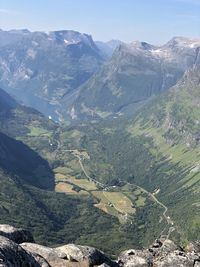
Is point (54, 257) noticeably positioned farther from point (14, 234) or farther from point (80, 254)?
point (14, 234)

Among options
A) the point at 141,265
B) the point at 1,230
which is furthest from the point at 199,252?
the point at 1,230

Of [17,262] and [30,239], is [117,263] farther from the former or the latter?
[17,262]

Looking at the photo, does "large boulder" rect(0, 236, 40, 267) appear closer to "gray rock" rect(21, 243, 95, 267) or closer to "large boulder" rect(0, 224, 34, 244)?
Answer: "gray rock" rect(21, 243, 95, 267)

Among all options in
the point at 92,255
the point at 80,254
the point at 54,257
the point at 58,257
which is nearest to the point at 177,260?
the point at 92,255

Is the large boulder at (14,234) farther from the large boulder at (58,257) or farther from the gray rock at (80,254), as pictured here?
the gray rock at (80,254)

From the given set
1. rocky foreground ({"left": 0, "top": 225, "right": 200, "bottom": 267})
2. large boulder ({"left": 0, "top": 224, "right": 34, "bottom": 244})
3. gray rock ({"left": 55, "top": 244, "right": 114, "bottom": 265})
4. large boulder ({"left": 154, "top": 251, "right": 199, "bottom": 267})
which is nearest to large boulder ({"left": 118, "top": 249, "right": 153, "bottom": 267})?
rocky foreground ({"left": 0, "top": 225, "right": 200, "bottom": 267})

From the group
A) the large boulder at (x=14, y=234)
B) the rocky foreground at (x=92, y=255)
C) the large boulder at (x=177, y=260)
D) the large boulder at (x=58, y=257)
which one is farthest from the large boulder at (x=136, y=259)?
the large boulder at (x=14, y=234)
